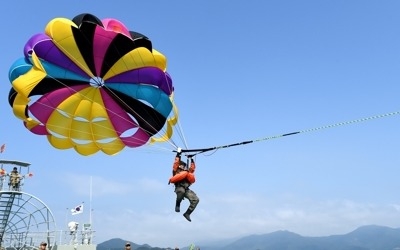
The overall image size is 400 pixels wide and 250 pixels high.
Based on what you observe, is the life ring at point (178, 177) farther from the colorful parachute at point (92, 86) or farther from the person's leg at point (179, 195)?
the colorful parachute at point (92, 86)

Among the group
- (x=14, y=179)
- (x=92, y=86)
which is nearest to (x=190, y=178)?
(x=92, y=86)

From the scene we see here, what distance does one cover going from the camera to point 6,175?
2608 centimetres

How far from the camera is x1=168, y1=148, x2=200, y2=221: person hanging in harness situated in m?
12.4

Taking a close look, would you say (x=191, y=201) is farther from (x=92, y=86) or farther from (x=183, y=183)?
(x=92, y=86)

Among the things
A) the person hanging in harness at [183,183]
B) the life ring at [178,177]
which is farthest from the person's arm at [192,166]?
the life ring at [178,177]

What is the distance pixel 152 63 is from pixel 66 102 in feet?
11.0

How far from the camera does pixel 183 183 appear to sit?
12.5 m

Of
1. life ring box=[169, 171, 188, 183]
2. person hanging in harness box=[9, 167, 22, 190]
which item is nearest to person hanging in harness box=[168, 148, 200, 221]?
life ring box=[169, 171, 188, 183]

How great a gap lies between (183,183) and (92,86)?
5.53 meters

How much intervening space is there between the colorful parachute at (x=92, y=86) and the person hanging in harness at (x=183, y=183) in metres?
3.10

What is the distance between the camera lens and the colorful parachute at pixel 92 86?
14.1 meters

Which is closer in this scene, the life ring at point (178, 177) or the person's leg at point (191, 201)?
the life ring at point (178, 177)

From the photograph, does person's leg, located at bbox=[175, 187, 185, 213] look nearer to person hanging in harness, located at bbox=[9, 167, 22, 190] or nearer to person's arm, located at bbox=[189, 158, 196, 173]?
person's arm, located at bbox=[189, 158, 196, 173]

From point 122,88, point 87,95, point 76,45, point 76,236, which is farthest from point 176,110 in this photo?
point 76,236
